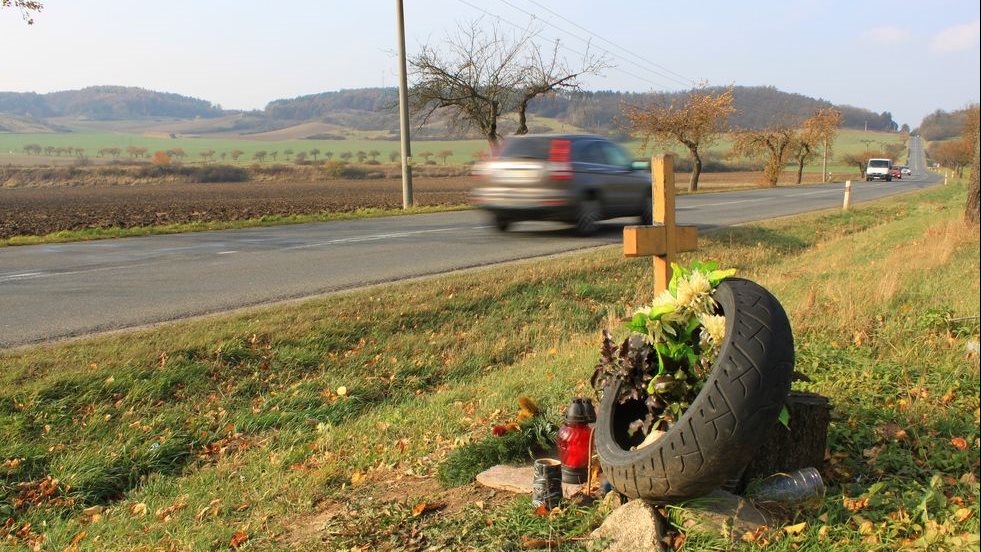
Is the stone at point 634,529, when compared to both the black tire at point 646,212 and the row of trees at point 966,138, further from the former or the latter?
the black tire at point 646,212

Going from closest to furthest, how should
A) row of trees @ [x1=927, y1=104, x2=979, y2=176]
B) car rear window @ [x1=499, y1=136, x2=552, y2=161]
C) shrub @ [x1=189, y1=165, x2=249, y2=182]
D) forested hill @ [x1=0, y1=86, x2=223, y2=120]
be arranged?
row of trees @ [x1=927, y1=104, x2=979, y2=176], car rear window @ [x1=499, y1=136, x2=552, y2=161], shrub @ [x1=189, y1=165, x2=249, y2=182], forested hill @ [x1=0, y1=86, x2=223, y2=120]

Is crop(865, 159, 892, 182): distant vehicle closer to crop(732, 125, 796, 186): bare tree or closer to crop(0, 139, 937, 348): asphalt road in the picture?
crop(732, 125, 796, 186): bare tree

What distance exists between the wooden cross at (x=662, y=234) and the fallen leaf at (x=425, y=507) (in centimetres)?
175

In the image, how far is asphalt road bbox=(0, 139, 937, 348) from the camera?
843 centimetres

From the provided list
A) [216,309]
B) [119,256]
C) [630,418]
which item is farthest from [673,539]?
[119,256]

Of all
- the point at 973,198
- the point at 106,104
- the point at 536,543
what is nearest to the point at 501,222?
the point at 973,198

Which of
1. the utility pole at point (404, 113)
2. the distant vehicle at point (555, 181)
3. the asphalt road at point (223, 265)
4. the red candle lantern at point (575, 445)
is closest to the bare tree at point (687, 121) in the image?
the utility pole at point (404, 113)

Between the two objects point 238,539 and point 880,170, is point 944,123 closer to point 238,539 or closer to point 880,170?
point 238,539

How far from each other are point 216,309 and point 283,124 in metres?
158

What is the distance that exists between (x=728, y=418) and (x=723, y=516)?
1.39ft

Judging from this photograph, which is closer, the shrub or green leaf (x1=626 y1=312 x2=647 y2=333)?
green leaf (x1=626 y1=312 x2=647 y2=333)

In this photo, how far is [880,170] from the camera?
66062mm

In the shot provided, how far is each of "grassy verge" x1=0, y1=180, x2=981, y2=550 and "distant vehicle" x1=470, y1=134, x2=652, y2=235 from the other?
4.66m

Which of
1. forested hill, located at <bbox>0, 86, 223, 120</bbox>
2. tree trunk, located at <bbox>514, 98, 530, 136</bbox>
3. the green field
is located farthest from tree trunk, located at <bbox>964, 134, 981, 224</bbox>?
forested hill, located at <bbox>0, 86, 223, 120</bbox>
